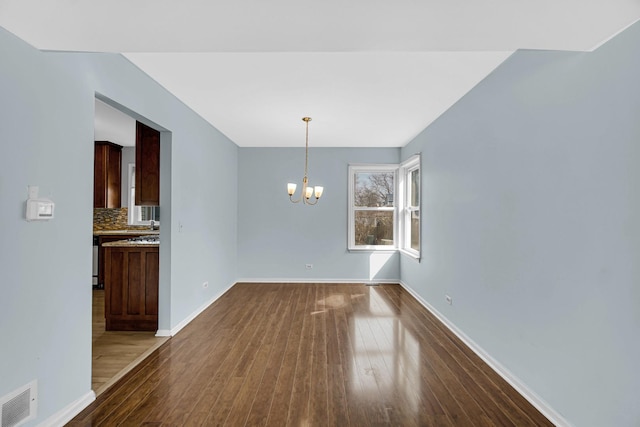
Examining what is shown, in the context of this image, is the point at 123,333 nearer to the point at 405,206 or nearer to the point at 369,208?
the point at 369,208

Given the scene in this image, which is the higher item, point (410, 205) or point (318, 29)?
point (318, 29)

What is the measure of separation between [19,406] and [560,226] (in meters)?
3.15

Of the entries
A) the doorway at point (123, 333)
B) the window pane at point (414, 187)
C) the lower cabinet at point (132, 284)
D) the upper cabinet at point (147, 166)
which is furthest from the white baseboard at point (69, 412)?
the window pane at point (414, 187)

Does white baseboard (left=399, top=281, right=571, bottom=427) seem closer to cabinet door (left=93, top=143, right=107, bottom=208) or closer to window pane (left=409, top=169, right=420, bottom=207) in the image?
window pane (left=409, top=169, right=420, bottom=207)

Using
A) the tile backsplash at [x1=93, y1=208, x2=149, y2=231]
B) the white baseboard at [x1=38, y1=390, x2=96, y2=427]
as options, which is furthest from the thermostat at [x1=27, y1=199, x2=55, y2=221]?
the tile backsplash at [x1=93, y1=208, x2=149, y2=231]

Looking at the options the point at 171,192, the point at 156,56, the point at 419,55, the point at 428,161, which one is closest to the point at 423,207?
the point at 428,161

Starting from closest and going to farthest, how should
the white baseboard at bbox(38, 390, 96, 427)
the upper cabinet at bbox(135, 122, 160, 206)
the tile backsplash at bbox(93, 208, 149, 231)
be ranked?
the white baseboard at bbox(38, 390, 96, 427)
the upper cabinet at bbox(135, 122, 160, 206)
the tile backsplash at bbox(93, 208, 149, 231)

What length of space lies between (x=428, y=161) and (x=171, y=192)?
3271mm

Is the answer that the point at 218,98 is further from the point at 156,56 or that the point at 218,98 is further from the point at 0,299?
the point at 0,299

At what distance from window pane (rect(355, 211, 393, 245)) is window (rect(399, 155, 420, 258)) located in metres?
0.24

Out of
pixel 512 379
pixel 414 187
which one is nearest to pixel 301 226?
pixel 414 187

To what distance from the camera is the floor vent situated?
1.66 metres

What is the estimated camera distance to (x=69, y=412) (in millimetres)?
2053

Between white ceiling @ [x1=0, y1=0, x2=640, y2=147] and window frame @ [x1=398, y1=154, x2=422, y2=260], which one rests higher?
white ceiling @ [x1=0, y1=0, x2=640, y2=147]
